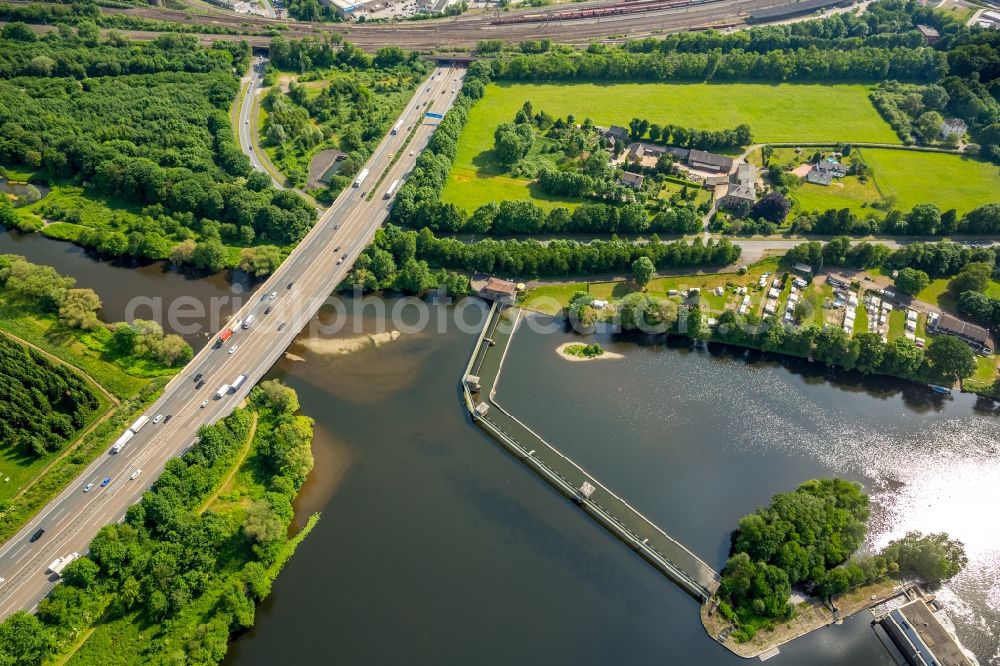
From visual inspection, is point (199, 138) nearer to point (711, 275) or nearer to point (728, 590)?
point (711, 275)

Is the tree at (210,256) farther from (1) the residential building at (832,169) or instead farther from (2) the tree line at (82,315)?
(1) the residential building at (832,169)

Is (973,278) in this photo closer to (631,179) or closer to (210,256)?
(631,179)

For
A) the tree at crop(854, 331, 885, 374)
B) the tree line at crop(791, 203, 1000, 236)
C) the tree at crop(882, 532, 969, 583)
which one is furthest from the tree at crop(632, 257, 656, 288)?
the tree at crop(882, 532, 969, 583)

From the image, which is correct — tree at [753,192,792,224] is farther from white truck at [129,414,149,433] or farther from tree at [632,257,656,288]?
white truck at [129,414,149,433]

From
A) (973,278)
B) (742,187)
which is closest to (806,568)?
(973,278)

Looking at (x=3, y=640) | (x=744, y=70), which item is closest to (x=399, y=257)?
(x=3, y=640)

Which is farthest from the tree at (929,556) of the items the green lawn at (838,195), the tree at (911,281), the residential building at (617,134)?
the residential building at (617,134)

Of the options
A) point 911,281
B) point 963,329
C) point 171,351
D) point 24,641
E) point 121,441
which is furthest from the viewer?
point 911,281
